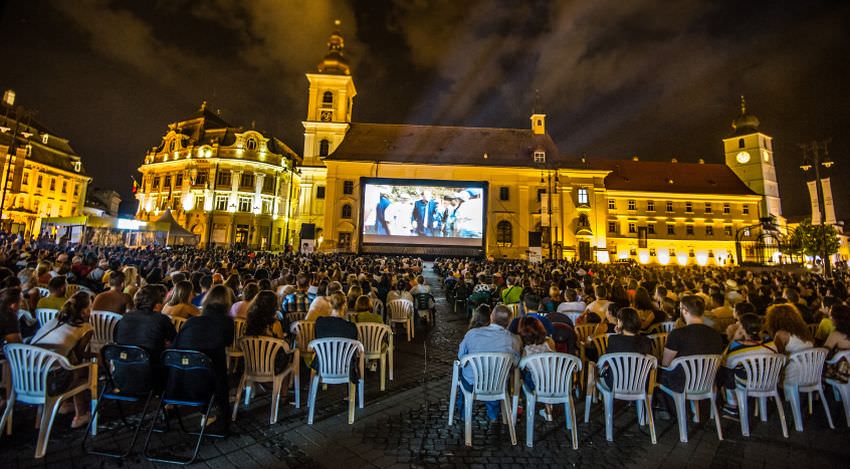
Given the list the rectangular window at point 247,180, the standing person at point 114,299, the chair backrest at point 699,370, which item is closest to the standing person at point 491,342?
the chair backrest at point 699,370

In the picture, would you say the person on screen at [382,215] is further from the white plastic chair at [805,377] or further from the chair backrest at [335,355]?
the white plastic chair at [805,377]

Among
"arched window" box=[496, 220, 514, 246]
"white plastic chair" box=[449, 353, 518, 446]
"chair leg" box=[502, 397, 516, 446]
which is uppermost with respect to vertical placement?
"arched window" box=[496, 220, 514, 246]

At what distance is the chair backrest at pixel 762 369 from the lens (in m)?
3.76

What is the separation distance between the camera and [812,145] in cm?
1341

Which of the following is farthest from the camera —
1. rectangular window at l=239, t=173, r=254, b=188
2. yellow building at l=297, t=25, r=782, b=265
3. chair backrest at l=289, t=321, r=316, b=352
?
rectangular window at l=239, t=173, r=254, b=188

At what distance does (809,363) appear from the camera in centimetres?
395

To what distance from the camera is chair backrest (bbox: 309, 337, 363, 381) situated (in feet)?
13.0

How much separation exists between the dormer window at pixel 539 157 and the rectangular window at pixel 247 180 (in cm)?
3164

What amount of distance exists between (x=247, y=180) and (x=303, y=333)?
42984 mm

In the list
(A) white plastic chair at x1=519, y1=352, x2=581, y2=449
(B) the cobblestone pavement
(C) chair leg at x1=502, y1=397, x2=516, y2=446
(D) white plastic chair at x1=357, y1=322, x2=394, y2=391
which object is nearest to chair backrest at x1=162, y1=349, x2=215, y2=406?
(B) the cobblestone pavement

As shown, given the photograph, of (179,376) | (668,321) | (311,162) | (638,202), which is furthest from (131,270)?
(638,202)

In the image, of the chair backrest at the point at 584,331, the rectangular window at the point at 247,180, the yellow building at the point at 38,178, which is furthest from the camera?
the rectangular window at the point at 247,180

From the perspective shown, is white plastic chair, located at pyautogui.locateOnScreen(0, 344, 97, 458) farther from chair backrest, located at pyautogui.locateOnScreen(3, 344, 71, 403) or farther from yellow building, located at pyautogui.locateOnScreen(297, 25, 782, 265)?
yellow building, located at pyautogui.locateOnScreen(297, 25, 782, 265)

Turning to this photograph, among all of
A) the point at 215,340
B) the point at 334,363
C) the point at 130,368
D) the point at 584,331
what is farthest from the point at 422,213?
the point at 130,368
